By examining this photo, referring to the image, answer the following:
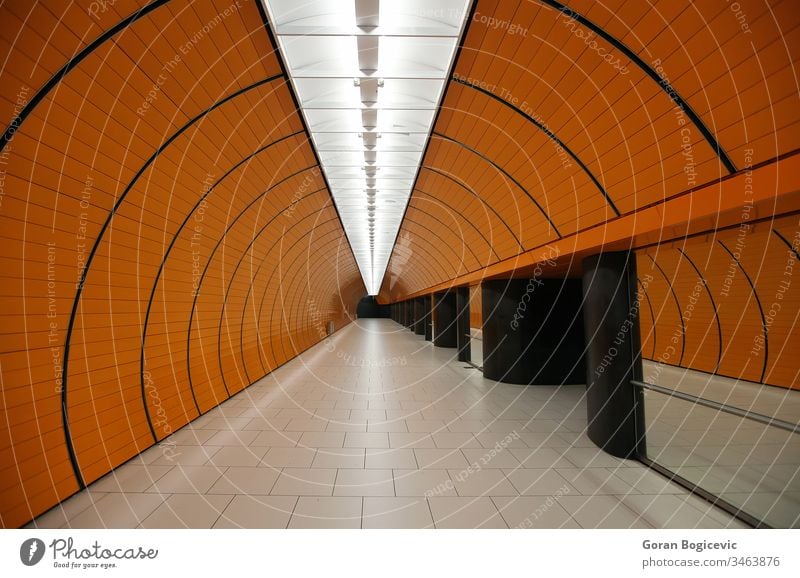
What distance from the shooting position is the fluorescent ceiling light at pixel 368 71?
15.0 ft

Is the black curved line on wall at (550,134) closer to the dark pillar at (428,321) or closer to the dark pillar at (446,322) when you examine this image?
the dark pillar at (446,322)

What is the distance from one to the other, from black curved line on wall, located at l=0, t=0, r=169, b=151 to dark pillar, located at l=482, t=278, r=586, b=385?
9496 mm

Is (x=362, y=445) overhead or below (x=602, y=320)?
below

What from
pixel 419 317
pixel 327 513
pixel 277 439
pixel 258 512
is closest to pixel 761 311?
pixel 327 513

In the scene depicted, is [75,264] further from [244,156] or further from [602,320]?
[602,320]

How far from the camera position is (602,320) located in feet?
18.9

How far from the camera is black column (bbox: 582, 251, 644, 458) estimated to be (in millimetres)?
5402

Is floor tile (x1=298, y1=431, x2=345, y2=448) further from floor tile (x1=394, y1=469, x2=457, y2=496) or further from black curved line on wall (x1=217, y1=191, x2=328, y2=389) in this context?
black curved line on wall (x1=217, y1=191, x2=328, y2=389)

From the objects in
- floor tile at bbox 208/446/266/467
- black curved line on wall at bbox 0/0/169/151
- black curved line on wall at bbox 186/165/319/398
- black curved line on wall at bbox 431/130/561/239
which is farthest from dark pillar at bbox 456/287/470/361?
black curved line on wall at bbox 0/0/169/151

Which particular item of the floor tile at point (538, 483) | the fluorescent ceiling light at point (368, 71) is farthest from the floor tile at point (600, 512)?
the fluorescent ceiling light at point (368, 71)

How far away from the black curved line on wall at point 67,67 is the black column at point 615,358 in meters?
6.77

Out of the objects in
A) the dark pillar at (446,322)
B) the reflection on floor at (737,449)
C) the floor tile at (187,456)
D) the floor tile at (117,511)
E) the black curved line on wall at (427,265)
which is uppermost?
the black curved line on wall at (427,265)
